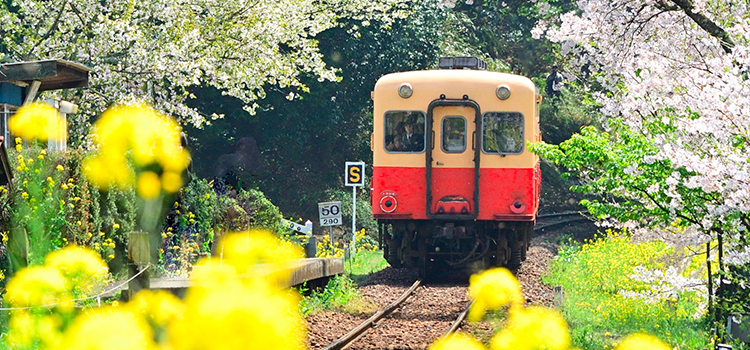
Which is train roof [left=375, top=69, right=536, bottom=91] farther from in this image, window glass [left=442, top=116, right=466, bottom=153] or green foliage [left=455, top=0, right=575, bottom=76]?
green foliage [left=455, top=0, right=575, bottom=76]

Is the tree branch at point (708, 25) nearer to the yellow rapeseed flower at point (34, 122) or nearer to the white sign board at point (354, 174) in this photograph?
the yellow rapeseed flower at point (34, 122)

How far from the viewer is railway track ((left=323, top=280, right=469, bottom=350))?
8.91 m

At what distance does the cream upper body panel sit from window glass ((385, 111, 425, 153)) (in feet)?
0.25

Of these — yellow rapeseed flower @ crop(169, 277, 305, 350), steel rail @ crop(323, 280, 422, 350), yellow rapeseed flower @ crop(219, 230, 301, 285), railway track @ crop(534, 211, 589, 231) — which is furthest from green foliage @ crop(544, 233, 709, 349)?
railway track @ crop(534, 211, 589, 231)

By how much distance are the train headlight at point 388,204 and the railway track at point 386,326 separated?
5.51 ft

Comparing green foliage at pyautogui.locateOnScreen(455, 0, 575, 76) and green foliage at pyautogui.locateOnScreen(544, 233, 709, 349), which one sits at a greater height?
green foliage at pyautogui.locateOnScreen(455, 0, 575, 76)

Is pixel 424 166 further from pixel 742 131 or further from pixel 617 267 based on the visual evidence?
pixel 742 131

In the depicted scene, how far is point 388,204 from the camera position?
14266mm

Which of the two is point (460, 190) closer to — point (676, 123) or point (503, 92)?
point (503, 92)

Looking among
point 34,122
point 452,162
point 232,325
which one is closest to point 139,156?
point 34,122

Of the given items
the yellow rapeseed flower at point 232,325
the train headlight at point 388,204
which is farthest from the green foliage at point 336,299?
the yellow rapeseed flower at point 232,325

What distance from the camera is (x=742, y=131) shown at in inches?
259

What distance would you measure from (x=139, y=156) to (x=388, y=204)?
8.16m

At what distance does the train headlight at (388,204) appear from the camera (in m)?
14.2
